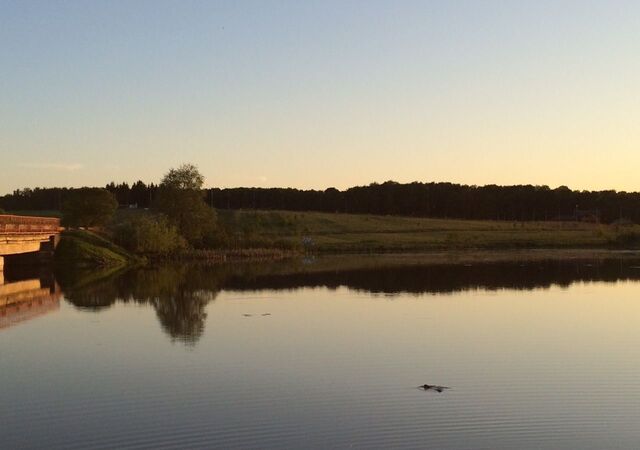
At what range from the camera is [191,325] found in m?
30.1

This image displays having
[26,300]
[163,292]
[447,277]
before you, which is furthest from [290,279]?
[26,300]

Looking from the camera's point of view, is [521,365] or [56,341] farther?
[56,341]

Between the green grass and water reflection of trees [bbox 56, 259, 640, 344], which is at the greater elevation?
the green grass

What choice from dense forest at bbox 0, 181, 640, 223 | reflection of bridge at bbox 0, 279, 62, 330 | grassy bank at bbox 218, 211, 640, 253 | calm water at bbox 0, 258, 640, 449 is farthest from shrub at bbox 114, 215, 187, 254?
dense forest at bbox 0, 181, 640, 223

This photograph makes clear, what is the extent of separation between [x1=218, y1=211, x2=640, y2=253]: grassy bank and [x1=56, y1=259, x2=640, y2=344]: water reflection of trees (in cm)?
2351

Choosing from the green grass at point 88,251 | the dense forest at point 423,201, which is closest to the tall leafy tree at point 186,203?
the green grass at point 88,251

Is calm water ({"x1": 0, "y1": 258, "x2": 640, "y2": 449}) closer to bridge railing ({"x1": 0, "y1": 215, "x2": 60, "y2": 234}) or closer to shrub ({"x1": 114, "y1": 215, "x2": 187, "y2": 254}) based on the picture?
bridge railing ({"x1": 0, "y1": 215, "x2": 60, "y2": 234})

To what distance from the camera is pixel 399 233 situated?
11119 centimetres

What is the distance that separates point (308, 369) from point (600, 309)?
61.1ft

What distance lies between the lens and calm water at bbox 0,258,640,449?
14.8 m

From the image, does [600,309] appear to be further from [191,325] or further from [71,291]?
[71,291]

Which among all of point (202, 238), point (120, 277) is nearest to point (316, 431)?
point (120, 277)

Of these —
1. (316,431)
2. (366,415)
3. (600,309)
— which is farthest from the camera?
(600,309)

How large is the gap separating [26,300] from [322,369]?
77.9 feet
